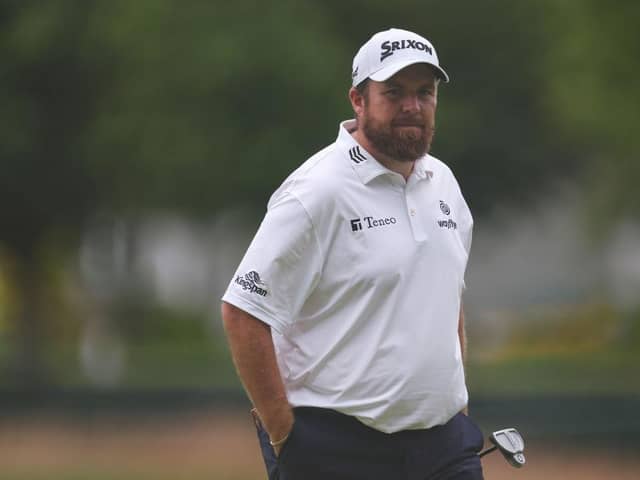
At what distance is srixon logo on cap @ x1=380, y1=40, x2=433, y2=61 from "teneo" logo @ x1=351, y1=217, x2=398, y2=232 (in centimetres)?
54

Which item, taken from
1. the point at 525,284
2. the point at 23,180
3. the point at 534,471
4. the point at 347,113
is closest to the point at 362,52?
the point at 534,471

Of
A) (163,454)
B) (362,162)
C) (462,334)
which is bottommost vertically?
(163,454)

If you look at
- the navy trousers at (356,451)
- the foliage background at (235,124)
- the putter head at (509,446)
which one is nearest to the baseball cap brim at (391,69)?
the navy trousers at (356,451)

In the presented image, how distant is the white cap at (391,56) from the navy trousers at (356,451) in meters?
1.13

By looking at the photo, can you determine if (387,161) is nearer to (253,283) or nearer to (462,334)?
(253,283)

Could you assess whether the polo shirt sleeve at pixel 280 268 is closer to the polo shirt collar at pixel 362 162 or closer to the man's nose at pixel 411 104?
the polo shirt collar at pixel 362 162

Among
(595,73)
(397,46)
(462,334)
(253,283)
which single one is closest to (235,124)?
(595,73)

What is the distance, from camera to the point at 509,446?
17.9ft

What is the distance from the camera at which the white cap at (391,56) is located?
16.7 feet

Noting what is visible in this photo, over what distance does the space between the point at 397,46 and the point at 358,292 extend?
2.73ft

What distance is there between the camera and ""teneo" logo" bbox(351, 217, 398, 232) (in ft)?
16.4

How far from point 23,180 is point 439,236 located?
55.8ft

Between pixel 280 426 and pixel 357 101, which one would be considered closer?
pixel 280 426

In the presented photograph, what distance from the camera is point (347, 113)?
18953mm
